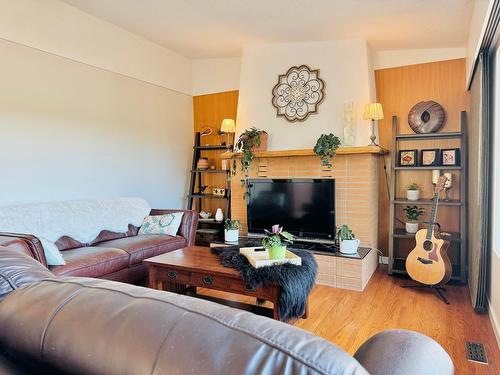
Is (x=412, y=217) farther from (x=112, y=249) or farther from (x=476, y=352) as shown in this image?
(x=112, y=249)

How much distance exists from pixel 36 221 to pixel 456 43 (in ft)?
14.8

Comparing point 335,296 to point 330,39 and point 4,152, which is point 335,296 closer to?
point 330,39

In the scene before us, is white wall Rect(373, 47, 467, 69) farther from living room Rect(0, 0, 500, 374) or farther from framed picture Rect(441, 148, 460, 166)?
framed picture Rect(441, 148, 460, 166)

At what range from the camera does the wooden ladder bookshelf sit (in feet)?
11.6

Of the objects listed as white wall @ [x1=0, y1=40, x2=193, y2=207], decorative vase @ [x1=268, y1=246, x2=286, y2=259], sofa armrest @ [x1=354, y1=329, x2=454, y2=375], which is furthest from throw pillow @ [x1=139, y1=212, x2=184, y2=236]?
sofa armrest @ [x1=354, y1=329, x2=454, y2=375]

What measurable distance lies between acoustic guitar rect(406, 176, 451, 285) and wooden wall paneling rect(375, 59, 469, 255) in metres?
0.65

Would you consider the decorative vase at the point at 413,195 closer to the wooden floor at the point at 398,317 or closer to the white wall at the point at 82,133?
the wooden floor at the point at 398,317

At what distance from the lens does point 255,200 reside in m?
4.28

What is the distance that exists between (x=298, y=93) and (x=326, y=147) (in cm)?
87

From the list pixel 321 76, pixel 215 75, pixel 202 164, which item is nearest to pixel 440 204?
pixel 321 76

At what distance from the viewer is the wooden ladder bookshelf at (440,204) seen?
11.6ft

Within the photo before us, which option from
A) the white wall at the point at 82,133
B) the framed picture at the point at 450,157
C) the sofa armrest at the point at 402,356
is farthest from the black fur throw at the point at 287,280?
the white wall at the point at 82,133

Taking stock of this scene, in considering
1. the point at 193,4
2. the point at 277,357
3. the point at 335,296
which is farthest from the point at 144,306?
the point at 193,4

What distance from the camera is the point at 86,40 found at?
153 inches
